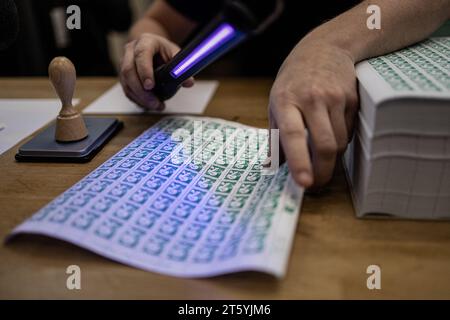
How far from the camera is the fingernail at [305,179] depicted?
423mm

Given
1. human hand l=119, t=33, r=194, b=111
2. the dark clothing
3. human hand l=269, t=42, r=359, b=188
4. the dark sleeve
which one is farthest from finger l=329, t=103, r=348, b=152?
the dark sleeve

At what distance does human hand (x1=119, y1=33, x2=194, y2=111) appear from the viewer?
707mm

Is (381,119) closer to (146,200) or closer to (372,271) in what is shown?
(372,271)

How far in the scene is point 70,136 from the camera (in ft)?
1.99

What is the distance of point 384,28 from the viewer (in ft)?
1.89

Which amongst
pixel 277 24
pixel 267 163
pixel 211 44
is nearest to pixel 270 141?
pixel 267 163

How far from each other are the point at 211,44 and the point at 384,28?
10.4 inches

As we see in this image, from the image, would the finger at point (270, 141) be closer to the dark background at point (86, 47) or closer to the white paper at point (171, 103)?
the white paper at point (171, 103)

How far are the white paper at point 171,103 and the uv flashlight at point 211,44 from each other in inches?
2.7

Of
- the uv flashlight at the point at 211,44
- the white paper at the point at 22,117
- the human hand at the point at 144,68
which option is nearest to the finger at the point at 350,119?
the uv flashlight at the point at 211,44

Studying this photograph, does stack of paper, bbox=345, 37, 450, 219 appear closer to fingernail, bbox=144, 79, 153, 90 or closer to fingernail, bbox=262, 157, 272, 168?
fingernail, bbox=262, 157, 272, 168

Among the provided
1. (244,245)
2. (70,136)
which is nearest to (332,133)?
(244,245)
